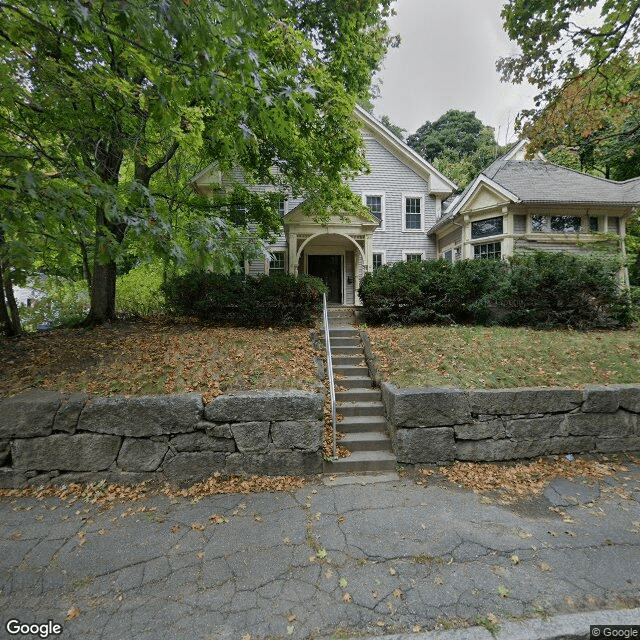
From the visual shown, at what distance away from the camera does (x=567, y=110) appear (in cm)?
594

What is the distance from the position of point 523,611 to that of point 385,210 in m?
14.8

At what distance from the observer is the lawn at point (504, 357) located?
15.5ft

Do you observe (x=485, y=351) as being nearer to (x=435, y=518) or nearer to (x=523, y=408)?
(x=523, y=408)

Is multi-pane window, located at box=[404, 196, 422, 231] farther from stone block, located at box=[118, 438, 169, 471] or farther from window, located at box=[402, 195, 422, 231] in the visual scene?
stone block, located at box=[118, 438, 169, 471]

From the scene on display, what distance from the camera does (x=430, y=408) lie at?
418 centimetres

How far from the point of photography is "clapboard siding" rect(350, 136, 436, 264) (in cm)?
1505

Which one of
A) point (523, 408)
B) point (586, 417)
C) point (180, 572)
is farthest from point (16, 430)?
point (586, 417)

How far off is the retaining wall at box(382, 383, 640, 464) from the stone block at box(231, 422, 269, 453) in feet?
5.31

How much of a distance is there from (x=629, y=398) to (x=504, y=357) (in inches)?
61.0

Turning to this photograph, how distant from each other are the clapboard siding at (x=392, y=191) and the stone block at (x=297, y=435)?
39.6 feet

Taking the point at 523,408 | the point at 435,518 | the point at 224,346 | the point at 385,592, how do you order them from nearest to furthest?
the point at 385,592, the point at 435,518, the point at 523,408, the point at 224,346

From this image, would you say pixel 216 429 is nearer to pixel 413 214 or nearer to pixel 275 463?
pixel 275 463

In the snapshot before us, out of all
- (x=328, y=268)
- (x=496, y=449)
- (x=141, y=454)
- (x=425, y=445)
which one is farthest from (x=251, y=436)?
(x=328, y=268)

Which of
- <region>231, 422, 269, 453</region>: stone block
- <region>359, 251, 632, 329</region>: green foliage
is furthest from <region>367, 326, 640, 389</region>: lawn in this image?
<region>231, 422, 269, 453</region>: stone block
